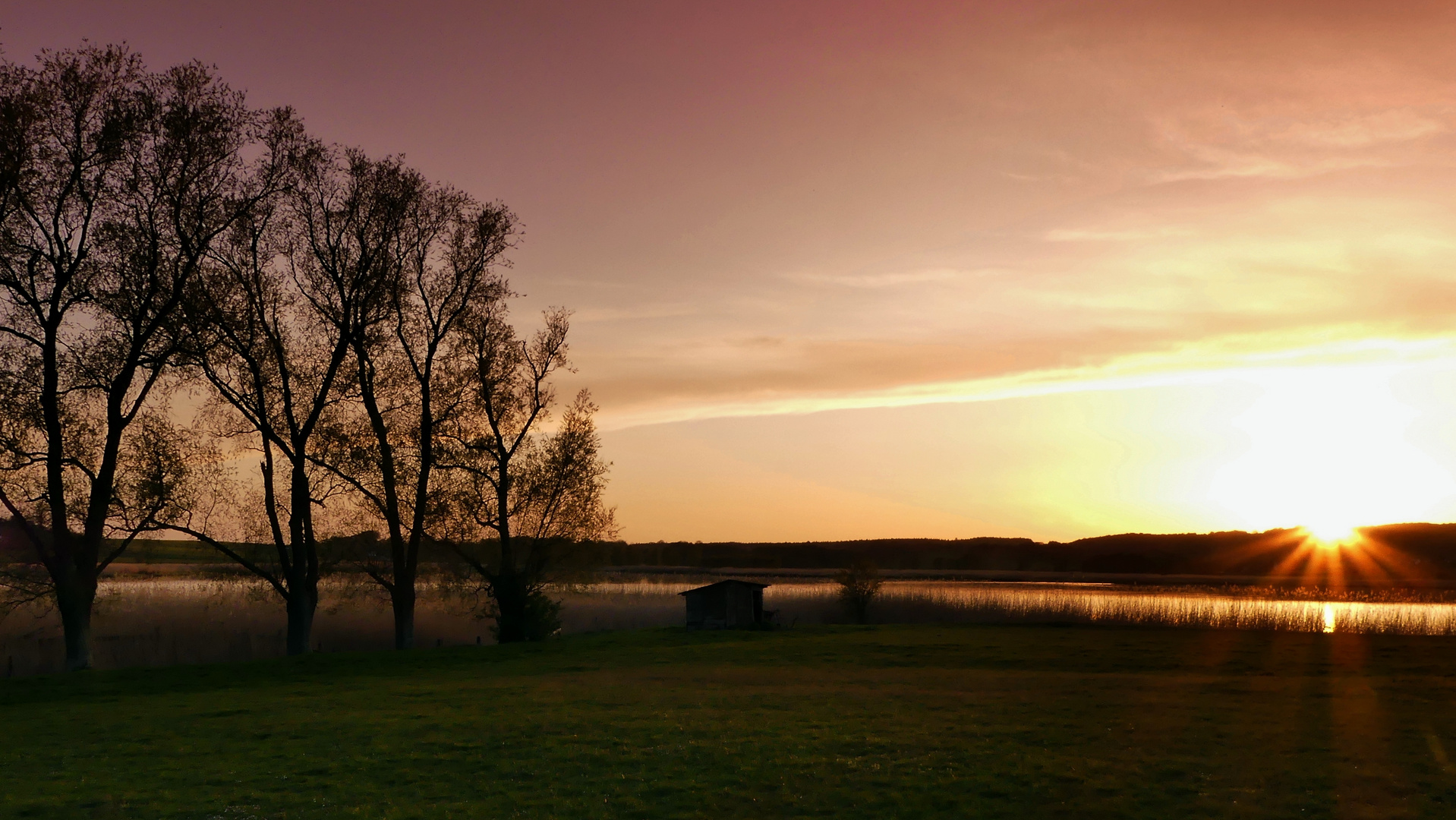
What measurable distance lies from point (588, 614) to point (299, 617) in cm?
4017

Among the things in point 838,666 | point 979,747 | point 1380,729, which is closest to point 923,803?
point 979,747

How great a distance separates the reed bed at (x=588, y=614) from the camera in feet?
185

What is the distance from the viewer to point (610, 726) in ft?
86.7

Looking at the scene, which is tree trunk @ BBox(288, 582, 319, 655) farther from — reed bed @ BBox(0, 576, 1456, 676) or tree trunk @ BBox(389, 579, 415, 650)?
reed bed @ BBox(0, 576, 1456, 676)

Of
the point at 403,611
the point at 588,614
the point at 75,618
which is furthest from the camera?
the point at 588,614

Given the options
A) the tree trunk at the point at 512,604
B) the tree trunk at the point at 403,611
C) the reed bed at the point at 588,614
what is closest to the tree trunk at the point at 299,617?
the tree trunk at the point at 403,611

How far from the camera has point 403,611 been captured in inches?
2036

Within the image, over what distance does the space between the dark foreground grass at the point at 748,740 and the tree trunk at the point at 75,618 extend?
2.19 metres

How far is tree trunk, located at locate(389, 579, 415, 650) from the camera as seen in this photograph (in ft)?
170

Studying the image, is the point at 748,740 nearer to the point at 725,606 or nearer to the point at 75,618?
the point at 75,618

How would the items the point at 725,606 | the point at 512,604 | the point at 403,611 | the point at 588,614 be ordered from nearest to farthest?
the point at 403,611 < the point at 512,604 < the point at 725,606 < the point at 588,614

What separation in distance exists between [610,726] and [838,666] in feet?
60.1

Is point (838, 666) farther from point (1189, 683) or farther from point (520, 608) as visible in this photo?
point (520, 608)

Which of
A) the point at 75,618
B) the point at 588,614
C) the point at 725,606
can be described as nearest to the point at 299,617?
the point at 75,618
